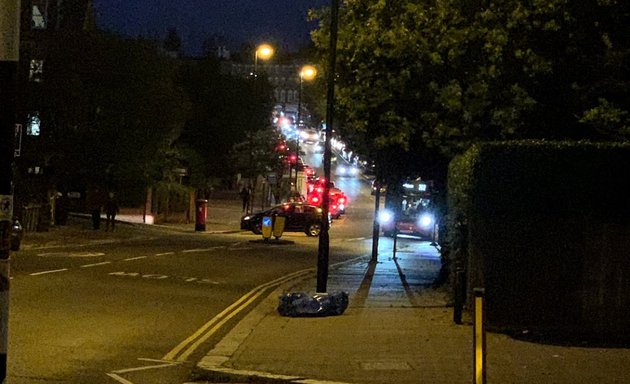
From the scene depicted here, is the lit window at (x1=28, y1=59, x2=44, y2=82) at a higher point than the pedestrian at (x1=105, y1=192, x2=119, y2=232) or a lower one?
higher

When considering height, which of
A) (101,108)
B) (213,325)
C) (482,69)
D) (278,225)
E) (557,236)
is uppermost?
(101,108)

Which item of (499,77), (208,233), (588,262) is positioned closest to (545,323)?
(588,262)

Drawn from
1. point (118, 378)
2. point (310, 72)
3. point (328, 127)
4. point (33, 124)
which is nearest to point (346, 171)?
point (33, 124)

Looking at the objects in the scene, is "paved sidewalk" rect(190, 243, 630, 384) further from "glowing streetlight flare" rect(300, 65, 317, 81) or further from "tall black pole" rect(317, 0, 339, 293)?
"glowing streetlight flare" rect(300, 65, 317, 81)

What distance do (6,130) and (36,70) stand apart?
107ft

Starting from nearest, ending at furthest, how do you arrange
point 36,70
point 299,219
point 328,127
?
point 328,127, point 36,70, point 299,219

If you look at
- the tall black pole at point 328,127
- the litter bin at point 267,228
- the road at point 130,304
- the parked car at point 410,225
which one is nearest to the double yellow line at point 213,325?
the road at point 130,304

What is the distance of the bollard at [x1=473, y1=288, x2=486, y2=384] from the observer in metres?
8.54

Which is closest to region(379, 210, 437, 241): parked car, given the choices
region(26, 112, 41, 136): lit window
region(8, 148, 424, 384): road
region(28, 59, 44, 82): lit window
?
region(8, 148, 424, 384): road

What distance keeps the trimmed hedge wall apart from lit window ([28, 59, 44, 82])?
86.9 ft

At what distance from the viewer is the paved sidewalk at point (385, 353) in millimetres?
10195

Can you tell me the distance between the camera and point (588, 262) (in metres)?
12.9

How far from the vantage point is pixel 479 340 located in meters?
8.79

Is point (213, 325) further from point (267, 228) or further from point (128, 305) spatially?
point (267, 228)
